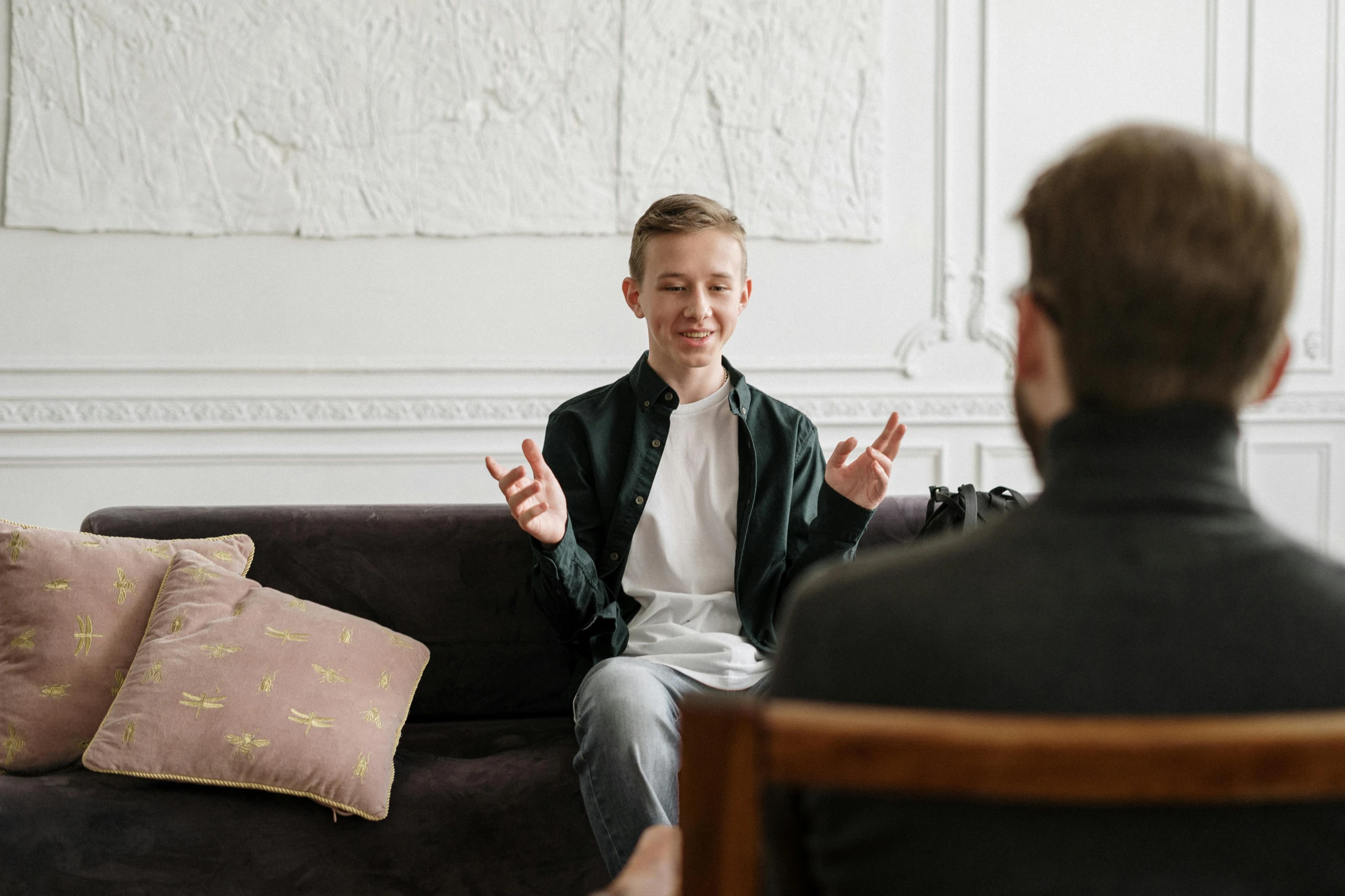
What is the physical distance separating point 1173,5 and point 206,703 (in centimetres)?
375

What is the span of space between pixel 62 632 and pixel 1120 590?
1663 millimetres

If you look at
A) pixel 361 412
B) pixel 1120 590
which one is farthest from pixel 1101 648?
pixel 361 412

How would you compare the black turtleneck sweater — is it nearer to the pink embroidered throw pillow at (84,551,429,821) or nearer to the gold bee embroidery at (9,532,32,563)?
the pink embroidered throw pillow at (84,551,429,821)

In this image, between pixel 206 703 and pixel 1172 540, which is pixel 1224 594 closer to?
pixel 1172 540

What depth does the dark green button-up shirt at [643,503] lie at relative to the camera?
5.44ft

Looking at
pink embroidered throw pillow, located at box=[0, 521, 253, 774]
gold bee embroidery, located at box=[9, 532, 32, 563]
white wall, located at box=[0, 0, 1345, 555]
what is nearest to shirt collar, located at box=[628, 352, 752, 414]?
pink embroidered throw pillow, located at box=[0, 521, 253, 774]

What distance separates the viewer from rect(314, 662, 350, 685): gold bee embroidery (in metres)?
1.65

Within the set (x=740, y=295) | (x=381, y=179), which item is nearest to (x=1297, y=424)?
(x=740, y=295)

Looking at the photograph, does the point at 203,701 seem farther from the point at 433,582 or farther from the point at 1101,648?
the point at 1101,648

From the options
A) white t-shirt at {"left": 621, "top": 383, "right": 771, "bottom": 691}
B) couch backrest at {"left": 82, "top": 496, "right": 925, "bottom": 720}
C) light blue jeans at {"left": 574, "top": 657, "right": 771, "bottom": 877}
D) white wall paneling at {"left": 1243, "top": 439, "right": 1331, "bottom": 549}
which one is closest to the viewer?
light blue jeans at {"left": 574, "top": 657, "right": 771, "bottom": 877}

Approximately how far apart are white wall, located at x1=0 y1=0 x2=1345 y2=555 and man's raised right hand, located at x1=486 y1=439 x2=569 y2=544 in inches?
71.9

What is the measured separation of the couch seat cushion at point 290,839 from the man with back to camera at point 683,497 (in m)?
0.15

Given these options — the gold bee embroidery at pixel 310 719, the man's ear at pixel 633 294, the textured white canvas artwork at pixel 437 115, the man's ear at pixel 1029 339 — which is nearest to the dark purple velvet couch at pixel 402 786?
the gold bee embroidery at pixel 310 719

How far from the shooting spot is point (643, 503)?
1.76m
